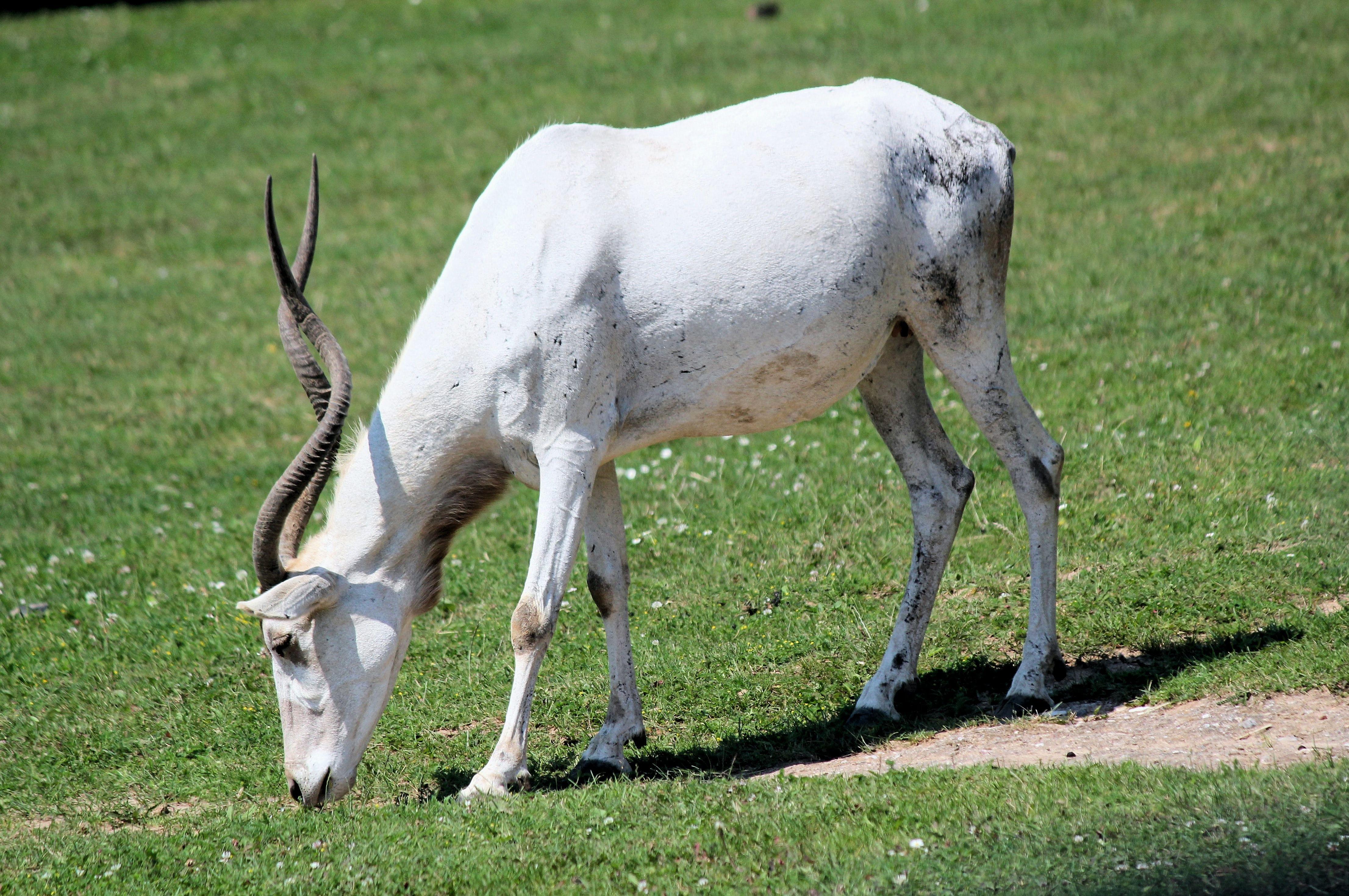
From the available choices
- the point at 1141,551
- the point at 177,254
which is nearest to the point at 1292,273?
the point at 1141,551

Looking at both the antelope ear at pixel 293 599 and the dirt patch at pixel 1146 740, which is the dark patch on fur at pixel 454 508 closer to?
the antelope ear at pixel 293 599

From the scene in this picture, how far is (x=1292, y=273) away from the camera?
416 inches

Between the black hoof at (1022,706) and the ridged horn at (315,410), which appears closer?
the ridged horn at (315,410)

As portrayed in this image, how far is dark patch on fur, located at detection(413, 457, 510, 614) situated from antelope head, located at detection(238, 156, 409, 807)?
7.4 inches

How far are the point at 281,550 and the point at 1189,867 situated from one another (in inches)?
140

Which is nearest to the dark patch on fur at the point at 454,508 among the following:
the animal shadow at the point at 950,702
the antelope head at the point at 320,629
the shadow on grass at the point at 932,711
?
the antelope head at the point at 320,629

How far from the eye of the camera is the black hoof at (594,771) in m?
5.62

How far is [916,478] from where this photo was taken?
20.6 ft

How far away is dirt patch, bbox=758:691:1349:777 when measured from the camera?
4922 millimetres

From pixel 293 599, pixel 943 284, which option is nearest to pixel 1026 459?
pixel 943 284

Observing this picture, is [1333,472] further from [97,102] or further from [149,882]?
[97,102]

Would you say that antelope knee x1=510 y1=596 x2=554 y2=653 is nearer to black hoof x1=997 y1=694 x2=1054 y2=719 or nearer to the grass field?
the grass field

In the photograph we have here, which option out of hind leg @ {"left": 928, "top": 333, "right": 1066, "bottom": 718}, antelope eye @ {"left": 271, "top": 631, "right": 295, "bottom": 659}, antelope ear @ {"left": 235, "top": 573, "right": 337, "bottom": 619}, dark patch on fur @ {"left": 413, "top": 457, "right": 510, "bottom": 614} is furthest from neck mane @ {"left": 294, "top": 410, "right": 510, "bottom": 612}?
hind leg @ {"left": 928, "top": 333, "right": 1066, "bottom": 718}

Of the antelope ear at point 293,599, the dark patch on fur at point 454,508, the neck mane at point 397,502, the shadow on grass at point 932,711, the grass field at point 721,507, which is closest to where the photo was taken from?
the grass field at point 721,507
